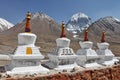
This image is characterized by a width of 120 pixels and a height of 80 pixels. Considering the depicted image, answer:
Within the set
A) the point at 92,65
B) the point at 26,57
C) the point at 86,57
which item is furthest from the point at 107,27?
the point at 26,57

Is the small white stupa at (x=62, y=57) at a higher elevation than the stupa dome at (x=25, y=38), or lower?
lower

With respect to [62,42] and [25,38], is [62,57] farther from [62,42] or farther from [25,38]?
[25,38]

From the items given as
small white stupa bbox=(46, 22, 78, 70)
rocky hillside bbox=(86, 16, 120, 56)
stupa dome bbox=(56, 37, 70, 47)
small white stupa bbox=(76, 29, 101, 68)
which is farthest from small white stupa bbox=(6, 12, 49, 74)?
rocky hillside bbox=(86, 16, 120, 56)

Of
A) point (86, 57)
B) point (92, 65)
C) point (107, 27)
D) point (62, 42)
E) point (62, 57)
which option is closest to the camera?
point (62, 57)

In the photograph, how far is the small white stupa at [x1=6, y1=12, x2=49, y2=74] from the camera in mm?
13562

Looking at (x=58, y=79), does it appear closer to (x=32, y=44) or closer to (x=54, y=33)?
(x=32, y=44)

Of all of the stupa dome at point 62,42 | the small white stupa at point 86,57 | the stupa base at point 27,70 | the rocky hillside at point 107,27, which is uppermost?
the rocky hillside at point 107,27

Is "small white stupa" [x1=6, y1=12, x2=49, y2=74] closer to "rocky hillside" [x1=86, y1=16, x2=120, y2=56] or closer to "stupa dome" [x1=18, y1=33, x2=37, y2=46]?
"stupa dome" [x1=18, y1=33, x2=37, y2=46]

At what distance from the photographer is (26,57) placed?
13.7m

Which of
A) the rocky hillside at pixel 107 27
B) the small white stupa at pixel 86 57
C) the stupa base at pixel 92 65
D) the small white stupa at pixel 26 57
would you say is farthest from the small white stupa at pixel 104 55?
the rocky hillside at pixel 107 27

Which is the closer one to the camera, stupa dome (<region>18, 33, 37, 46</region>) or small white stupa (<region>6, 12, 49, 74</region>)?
small white stupa (<region>6, 12, 49, 74</region>)

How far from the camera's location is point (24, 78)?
496 inches

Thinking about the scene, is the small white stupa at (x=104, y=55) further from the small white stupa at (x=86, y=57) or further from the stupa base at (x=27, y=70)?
the stupa base at (x=27, y=70)

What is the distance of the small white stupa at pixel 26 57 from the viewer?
44.5 feet
